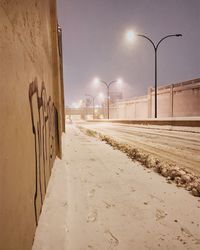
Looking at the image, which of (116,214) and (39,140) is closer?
(39,140)

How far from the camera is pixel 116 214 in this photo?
3334mm

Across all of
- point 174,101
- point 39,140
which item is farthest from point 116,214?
point 174,101

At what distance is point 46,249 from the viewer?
7.47 ft

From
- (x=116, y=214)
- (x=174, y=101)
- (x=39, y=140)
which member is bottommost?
(x=116, y=214)

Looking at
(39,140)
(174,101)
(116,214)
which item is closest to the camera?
(39,140)

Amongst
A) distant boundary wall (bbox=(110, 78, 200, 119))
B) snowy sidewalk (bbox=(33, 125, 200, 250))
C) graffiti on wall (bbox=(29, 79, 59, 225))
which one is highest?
distant boundary wall (bbox=(110, 78, 200, 119))

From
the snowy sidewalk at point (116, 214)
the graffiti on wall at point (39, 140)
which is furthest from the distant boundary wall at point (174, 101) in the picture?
the graffiti on wall at point (39, 140)

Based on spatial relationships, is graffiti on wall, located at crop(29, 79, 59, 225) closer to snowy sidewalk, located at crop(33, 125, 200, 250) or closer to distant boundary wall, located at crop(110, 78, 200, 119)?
snowy sidewalk, located at crop(33, 125, 200, 250)

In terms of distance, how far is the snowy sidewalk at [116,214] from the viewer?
2.60 metres

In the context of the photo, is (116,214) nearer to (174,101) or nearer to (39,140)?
(39,140)

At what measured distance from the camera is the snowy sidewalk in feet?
8.54

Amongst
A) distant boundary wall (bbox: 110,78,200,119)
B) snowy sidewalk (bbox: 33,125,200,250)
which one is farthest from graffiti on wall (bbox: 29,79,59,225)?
distant boundary wall (bbox: 110,78,200,119)

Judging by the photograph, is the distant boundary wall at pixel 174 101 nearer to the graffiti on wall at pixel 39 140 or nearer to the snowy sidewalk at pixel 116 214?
the snowy sidewalk at pixel 116 214

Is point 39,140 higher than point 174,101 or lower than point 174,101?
lower
